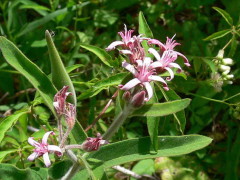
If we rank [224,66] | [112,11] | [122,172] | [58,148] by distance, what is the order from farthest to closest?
[112,11], [122,172], [224,66], [58,148]

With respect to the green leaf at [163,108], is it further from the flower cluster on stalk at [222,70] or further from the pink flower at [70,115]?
the flower cluster on stalk at [222,70]

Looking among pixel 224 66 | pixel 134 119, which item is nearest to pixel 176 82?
pixel 224 66

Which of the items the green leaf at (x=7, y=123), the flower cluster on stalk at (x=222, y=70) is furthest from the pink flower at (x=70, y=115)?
the flower cluster on stalk at (x=222, y=70)

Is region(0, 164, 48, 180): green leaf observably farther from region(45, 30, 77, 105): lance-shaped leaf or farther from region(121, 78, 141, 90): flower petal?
region(121, 78, 141, 90): flower petal

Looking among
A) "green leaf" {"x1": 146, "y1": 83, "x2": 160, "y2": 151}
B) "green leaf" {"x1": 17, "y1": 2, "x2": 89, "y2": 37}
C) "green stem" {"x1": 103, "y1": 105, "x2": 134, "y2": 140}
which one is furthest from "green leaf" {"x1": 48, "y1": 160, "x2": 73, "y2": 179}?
"green leaf" {"x1": 17, "y1": 2, "x2": 89, "y2": 37}

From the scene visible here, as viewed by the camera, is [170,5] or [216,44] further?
[170,5]

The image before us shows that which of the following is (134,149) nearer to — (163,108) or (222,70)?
(163,108)

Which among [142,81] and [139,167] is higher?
[142,81]

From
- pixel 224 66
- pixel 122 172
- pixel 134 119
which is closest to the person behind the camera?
pixel 224 66

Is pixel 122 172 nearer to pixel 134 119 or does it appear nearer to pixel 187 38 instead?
pixel 134 119

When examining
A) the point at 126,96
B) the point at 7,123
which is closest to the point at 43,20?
the point at 7,123
